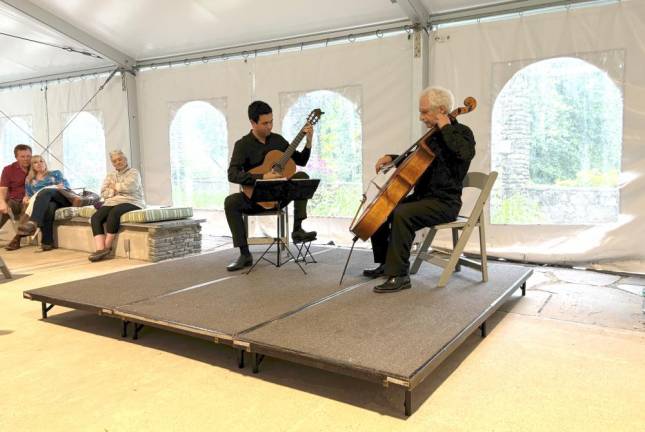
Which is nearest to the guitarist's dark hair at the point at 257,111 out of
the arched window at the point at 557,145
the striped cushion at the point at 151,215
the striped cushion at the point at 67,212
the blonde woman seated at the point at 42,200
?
the striped cushion at the point at 151,215

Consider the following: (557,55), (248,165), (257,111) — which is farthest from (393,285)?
(557,55)

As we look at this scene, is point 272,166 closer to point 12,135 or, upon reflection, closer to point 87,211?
point 87,211

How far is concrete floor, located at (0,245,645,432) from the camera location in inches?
78.8

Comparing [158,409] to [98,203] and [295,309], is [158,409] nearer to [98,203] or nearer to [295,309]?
[295,309]

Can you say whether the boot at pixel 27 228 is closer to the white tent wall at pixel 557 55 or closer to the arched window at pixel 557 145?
the white tent wall at pixel 557 55

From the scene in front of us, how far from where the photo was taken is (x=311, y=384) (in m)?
2.36

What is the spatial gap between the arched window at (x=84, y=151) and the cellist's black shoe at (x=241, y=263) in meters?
4.50

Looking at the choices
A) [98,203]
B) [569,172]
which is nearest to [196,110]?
[98,203]

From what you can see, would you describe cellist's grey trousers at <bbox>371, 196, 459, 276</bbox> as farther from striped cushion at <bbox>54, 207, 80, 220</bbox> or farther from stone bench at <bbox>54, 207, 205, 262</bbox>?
striped cushion at <bbox>54, 207, 80, 220</bbox>

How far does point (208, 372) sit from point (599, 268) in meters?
3.50

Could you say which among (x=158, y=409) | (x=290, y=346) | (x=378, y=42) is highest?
(x=378, y=42)

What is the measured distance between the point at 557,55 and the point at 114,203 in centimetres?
435

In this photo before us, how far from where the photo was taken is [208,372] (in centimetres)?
249

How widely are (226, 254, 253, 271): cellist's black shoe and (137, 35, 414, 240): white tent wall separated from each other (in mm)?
1943
